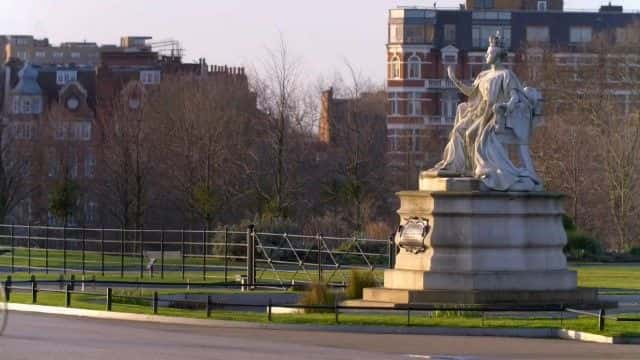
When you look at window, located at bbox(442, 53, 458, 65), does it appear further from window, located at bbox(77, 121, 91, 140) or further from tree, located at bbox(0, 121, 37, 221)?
tree, located at bbox(0, 121, 37, 221)

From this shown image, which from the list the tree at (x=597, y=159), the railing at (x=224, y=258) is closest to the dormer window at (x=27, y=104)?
the tree at (x=597, y=159)

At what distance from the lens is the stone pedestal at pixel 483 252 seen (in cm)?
3978

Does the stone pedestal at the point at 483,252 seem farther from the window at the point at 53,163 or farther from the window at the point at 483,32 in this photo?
the window at the point at 483,32

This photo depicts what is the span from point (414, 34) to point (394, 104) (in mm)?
5103

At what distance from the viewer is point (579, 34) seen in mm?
130625

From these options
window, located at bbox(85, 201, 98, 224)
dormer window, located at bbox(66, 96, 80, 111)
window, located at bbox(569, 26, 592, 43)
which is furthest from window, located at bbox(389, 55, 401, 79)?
window, located at bbox(85, 201, 98, 224)

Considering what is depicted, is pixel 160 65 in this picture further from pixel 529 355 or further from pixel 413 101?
pixel 529 355

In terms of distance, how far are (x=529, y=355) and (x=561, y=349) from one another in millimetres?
1503

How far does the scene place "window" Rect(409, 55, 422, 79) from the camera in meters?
131

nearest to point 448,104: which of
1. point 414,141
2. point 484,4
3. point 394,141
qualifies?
point 484,4

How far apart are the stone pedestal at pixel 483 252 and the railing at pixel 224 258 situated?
405 inches

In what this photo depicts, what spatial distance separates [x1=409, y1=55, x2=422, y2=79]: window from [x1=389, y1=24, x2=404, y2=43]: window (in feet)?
5.21

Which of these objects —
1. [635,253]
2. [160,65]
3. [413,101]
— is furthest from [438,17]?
[635,253]

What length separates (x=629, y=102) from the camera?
10112 centimetres
